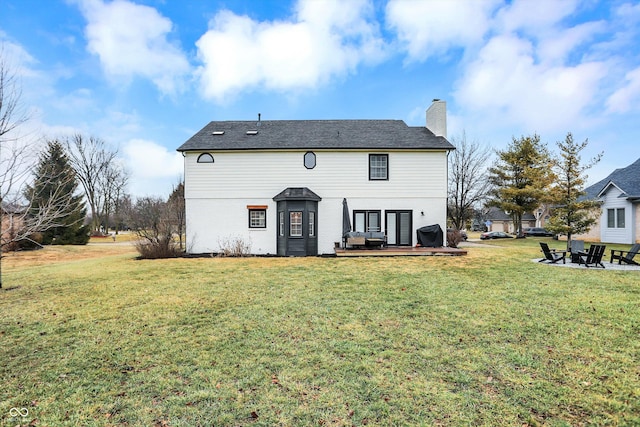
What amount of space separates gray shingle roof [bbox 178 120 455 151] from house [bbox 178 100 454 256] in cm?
11

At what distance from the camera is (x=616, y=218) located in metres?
21.7

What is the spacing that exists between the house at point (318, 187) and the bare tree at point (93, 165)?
108 ft

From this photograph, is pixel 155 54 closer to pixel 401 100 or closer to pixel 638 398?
pixel 401 100

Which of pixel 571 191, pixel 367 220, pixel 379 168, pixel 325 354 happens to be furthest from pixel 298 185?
pixel 571 191

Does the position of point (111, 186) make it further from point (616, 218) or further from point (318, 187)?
point (616, 218)

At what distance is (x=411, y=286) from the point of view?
8.50 meters

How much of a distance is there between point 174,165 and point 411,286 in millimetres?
29572

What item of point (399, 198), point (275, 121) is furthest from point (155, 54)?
point (399, 198)

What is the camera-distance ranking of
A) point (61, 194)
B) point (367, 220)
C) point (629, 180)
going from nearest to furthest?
point (61, 194), point (367, 220), point (629, 180)

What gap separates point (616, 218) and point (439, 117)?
16.3 meters

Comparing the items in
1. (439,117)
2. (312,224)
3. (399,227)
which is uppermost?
(439,117)

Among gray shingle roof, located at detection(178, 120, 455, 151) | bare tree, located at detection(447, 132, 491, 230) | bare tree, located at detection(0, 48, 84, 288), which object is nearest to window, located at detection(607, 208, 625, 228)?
bare tree, located at detection(447, 132, 491, 230)

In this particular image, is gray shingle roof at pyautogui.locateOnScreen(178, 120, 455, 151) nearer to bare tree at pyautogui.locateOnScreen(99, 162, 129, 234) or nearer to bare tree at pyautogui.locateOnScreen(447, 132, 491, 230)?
bare tree at pyautogui.locateOnScreen(447, 132, 491, 230)

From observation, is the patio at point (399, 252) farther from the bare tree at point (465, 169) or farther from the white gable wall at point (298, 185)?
the bare tree at point (465, 169)
